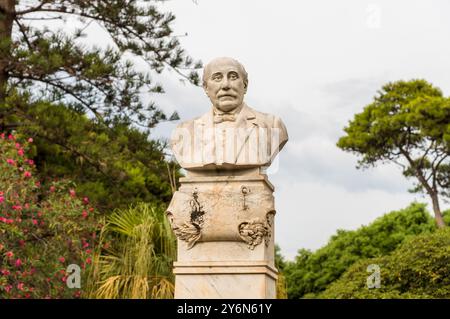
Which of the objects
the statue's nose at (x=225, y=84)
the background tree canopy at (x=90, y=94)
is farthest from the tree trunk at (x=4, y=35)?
the statue's nose at (x=225, y=84)

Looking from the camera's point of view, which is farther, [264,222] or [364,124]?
Answer: [364,124]

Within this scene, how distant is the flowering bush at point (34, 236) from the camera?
28.9 ft

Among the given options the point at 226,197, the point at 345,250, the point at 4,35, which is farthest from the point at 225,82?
the point at 345,250

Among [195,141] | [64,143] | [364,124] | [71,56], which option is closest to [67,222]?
[64,143]

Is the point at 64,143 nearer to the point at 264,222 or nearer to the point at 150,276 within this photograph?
the point at 150,276

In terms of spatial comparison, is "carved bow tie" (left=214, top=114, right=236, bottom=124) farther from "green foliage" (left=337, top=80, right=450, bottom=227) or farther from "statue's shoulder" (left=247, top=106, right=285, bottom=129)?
"green foliage" (left=337, top=80, right=450, bottom=227)

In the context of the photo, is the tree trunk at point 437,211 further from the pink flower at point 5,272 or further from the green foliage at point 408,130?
the pink flower at point 5,272

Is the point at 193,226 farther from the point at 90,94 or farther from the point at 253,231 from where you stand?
the point at 90,94

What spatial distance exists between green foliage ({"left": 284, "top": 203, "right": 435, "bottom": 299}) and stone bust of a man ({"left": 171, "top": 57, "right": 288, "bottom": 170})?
9.89 meters

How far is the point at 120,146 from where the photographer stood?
1118 cm

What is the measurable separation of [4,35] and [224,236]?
6.76 m

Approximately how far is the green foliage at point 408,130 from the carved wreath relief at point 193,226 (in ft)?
47.9
